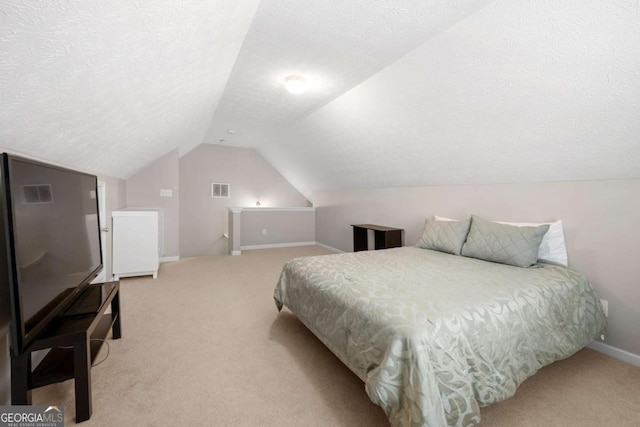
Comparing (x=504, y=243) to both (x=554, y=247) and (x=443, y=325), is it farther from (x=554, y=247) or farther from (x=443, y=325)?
(x=443, y=325)

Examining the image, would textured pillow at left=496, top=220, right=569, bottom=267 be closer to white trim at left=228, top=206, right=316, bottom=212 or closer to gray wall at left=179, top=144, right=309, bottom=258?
white trim at left=228, top=206, right=316, bottom=212

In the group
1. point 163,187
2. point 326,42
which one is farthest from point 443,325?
point 163,187

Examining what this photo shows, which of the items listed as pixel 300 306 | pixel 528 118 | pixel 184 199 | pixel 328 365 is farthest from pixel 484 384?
pixel 184 199

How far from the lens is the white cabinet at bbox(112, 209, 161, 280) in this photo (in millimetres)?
3227

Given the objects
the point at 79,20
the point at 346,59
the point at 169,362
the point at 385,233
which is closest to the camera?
the point at 79,20

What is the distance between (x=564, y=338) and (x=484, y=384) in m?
0.88

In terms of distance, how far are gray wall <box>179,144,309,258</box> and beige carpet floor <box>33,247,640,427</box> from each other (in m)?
3.13

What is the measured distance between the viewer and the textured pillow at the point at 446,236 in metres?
2.58

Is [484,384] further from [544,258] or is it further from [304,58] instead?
[304,58]

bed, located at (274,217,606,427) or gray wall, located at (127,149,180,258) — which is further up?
gray wall, located at (127,149,180,258)

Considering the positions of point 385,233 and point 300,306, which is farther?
point 385,233

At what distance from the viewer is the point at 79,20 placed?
86 cm

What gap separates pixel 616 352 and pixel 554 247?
797mm

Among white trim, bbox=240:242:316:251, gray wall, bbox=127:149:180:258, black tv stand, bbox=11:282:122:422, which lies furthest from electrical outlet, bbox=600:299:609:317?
gray wall, bbox=127:149:180:258
